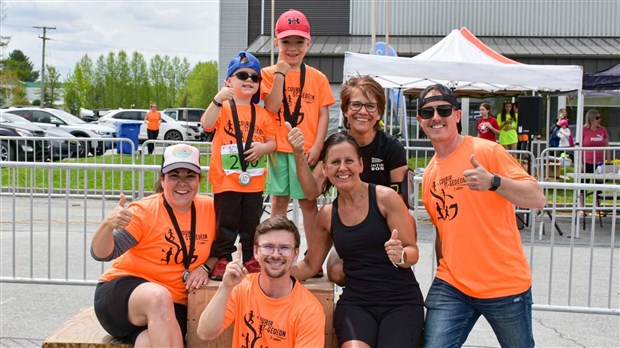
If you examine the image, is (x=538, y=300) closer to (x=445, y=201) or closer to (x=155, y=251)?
(x=445, y=201)

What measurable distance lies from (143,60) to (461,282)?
90.7 meters

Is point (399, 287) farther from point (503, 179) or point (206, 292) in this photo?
point (206, 292)

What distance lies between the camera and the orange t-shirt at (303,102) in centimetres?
461

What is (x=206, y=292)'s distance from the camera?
3.99m

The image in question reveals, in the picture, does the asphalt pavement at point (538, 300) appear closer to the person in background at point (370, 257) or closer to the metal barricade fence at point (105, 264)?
the metal barricade fence at point (105, 264)

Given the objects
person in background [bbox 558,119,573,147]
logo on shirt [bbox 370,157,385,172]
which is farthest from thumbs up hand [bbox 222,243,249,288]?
person in background [bbox 558,119,573,147]

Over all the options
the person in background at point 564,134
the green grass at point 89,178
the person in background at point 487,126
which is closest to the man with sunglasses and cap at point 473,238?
the green grass at point 89,178

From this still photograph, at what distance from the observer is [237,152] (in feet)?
14.4

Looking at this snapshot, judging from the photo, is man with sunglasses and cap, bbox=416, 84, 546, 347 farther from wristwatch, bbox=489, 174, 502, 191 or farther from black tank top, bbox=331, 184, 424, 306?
black tank top, bbox=331, 184, 424, 306

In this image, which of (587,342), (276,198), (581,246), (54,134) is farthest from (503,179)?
(54,134)

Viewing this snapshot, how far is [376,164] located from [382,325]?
38.8 inches

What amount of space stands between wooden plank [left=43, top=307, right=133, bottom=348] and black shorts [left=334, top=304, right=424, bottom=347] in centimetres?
128

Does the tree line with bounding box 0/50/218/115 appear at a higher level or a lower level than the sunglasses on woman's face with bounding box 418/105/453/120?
higher

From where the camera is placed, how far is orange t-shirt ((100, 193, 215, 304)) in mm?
3926
